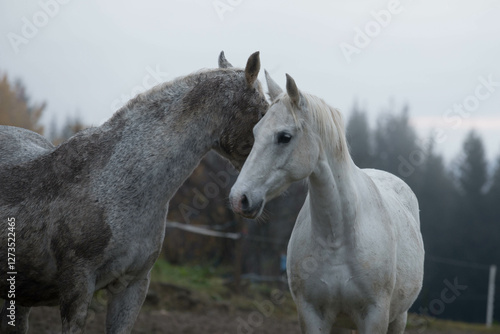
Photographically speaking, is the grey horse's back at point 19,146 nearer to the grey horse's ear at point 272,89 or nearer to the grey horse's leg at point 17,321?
the grey horse's leg at point 17,321

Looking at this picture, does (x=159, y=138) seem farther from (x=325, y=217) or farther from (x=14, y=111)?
(x=14, y=111)

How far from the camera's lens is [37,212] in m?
3.23

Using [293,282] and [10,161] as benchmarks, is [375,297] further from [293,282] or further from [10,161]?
[10,161]

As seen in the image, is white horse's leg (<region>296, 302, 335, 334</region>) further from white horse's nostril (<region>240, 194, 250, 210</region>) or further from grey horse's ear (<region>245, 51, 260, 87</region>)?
grey horse's ear (<region>245, 51, 260, 87</region>)

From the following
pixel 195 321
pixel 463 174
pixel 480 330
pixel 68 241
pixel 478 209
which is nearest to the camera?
pixel 68 241

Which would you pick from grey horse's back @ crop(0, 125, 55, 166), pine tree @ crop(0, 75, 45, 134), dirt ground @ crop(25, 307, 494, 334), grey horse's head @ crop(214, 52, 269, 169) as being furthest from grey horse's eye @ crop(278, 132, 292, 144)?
pine tree @ crop(0, 75, 45, 134)

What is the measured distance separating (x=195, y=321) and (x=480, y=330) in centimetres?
676

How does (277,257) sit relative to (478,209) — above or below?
above

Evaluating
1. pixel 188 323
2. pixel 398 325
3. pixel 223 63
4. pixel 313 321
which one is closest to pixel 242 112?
pixel 223 63

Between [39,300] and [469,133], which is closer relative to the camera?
[39,300]

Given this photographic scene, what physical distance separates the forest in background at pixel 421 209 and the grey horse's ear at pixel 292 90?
577mm

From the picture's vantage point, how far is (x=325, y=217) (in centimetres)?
322

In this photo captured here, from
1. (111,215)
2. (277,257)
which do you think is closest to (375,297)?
(111,215)

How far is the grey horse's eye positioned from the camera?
2.94m
